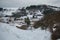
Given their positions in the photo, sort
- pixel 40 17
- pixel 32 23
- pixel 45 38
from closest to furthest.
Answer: pixel 45 38
pixel 32 23
pixel 40 17

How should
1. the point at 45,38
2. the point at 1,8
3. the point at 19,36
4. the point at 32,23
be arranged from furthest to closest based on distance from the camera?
the point at 32,23
the point at 1,8
the point at 45,38
the point at 19,36

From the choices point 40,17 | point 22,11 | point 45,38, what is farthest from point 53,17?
point 45,38

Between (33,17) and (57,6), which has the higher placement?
(57,6)

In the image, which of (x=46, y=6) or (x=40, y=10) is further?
(x=46, y=6)

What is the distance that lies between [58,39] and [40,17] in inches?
30.8

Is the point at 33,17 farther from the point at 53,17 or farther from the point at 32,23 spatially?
the point at 53,17

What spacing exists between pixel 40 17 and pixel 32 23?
0.23 meters

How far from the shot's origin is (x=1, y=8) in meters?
1.73

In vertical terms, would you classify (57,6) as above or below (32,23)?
above

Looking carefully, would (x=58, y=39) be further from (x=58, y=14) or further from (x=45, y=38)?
(x=58, y=14)

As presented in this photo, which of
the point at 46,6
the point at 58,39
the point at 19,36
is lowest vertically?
the point at 58,39

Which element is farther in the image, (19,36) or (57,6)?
(57,6)

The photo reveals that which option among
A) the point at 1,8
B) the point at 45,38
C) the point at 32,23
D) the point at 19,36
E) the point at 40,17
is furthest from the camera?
the point at 40,17

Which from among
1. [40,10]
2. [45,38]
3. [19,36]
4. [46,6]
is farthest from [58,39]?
[46,6]
